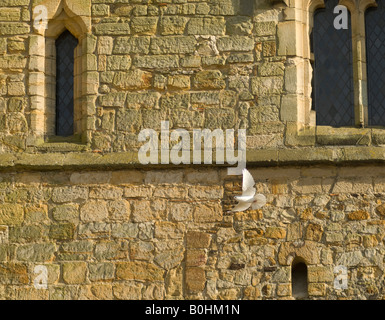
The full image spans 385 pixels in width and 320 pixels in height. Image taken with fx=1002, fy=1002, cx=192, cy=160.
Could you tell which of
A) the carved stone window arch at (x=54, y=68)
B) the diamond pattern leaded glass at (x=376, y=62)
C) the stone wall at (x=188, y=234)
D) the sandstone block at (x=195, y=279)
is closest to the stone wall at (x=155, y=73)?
the carved stone window arch at (x=54, y=68)

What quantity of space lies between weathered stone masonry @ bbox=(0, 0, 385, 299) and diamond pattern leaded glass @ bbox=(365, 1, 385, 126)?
0.38 m

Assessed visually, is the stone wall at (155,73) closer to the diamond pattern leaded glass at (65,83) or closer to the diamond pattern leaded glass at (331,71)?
the diamond pattern leaded glass at (65,83)

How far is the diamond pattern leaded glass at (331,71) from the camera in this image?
31.5 ft

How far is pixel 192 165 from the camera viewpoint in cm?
925

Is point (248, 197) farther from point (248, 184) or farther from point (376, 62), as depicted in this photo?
point (376, 62)

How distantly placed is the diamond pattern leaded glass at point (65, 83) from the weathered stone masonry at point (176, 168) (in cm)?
11

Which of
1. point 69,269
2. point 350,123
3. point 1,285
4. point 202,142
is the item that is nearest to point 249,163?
point 202,142

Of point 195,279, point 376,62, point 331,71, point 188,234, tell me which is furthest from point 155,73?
point 376,62

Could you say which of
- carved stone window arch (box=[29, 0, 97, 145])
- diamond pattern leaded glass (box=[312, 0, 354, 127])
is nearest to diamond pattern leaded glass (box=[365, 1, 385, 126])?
diamond pattern leaded glass (box=[312, 0, 354, 127])

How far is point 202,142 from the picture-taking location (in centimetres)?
930

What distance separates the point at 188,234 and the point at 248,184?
713 millimetres

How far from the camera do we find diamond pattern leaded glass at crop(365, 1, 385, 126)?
9617 millimetres

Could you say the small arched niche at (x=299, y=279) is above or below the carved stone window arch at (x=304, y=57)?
below
